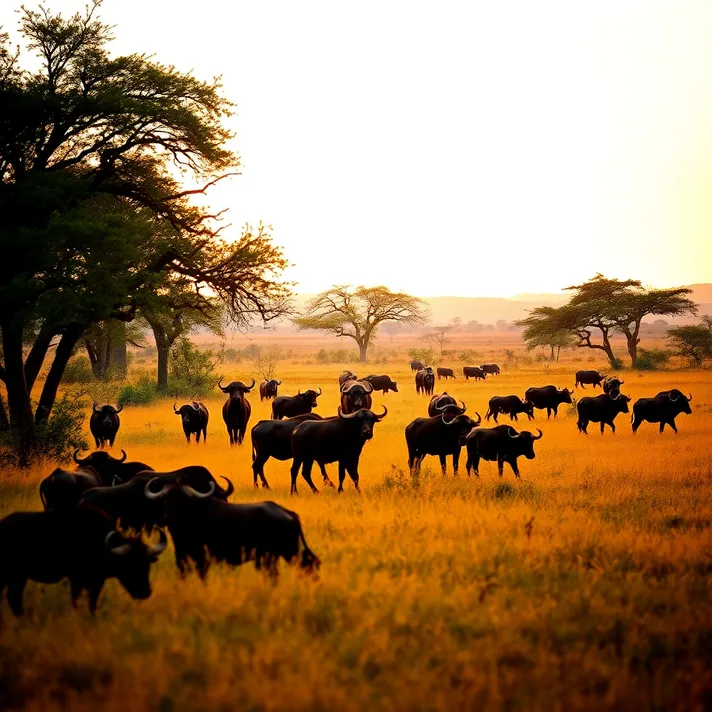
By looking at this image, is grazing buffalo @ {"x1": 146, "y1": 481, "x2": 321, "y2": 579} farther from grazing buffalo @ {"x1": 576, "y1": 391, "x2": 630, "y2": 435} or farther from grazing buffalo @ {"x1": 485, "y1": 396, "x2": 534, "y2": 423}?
grazing buffalo @ {"x1": 485, "y1": 396, "x2": 534, "y2": 423}

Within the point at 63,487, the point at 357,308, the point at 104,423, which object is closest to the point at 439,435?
the point at 63,487

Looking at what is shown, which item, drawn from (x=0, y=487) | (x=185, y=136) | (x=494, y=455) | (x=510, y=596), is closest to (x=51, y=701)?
(x=510, y=596)

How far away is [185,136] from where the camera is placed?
53.1ft

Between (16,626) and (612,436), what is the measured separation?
60.9 feet

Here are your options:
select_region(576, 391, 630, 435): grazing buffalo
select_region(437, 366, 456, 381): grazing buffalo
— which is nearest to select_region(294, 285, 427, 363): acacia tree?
select_region(437, 366, 456, 381): grazing buffalo

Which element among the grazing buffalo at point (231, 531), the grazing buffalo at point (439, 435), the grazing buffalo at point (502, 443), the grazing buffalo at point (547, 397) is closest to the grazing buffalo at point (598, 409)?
the grazing buffalo at point (547, 397)

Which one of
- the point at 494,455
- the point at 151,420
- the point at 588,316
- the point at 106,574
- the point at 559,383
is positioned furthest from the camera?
the point at 588,316

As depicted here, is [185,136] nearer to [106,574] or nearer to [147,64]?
[147,64]

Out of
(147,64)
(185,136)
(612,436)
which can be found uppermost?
(147,64)

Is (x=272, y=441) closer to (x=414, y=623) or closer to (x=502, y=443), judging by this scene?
(x=502, y=443)

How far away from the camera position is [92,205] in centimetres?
1573

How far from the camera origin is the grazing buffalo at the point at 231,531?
680 cm

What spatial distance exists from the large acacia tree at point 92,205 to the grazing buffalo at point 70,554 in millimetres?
6841

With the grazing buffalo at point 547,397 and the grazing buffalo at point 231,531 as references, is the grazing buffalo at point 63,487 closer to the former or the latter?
the grazing buffalo at point 231,531
